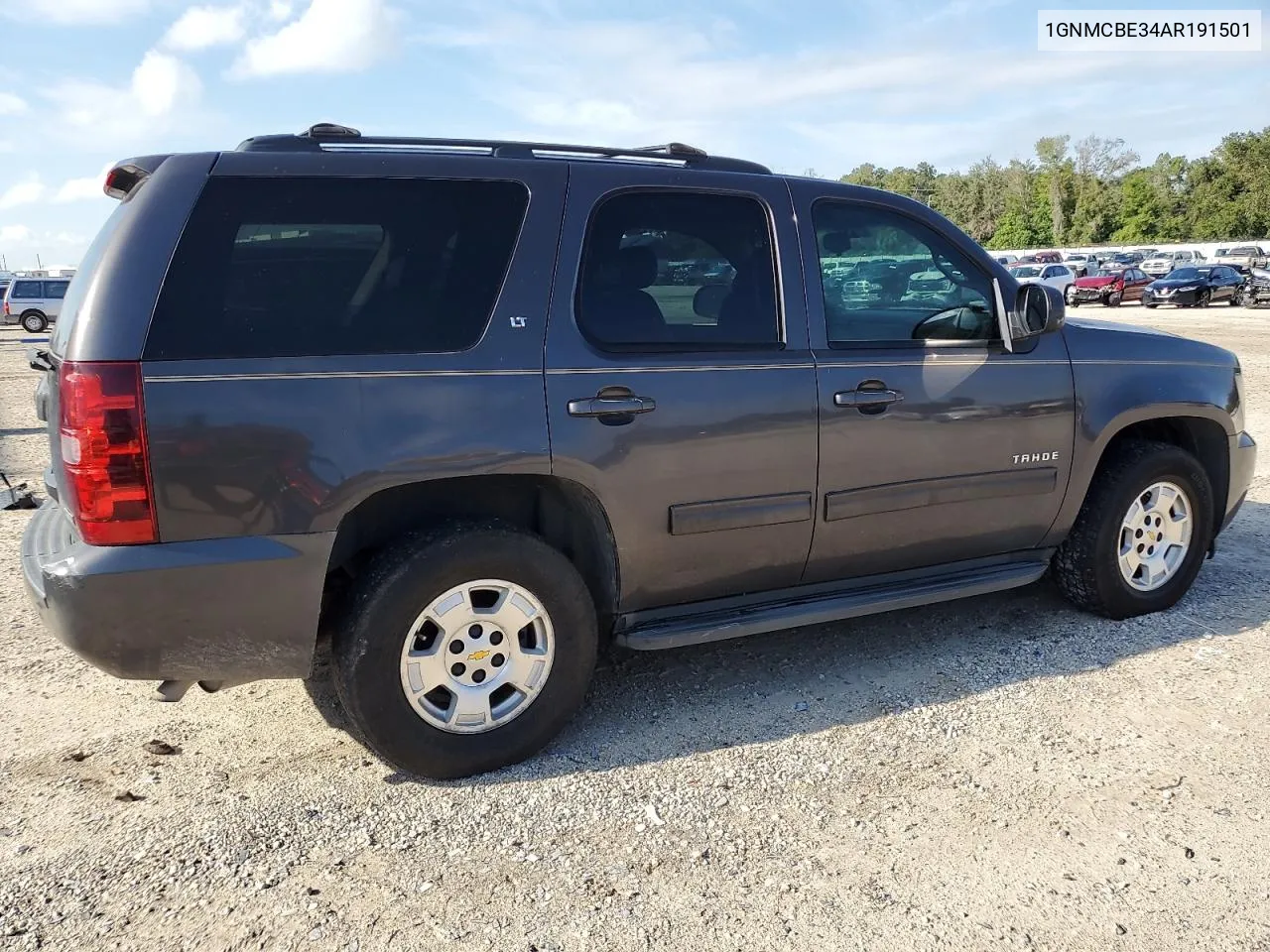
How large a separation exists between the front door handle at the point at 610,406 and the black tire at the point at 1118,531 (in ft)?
7.53

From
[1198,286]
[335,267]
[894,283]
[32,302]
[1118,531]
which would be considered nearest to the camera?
[335,267]

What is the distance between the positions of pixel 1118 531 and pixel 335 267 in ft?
11.4

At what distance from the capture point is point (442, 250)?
3143 mm

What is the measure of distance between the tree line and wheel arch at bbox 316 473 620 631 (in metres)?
72.7

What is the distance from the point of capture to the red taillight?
2674mm

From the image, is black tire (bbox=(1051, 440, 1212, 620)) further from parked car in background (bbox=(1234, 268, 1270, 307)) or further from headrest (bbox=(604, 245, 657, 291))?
parked car in background (bbox=(1234, 268, 1270, 307))

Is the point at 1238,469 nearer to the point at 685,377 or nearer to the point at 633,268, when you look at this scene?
the point at 685,377

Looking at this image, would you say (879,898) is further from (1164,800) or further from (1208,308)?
(1208,308)

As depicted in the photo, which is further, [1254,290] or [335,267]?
[1254,290]

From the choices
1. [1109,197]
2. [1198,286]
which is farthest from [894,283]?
[1109,197]

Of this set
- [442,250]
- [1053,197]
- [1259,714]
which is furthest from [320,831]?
[1053,197]

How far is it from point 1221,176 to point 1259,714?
8192cm

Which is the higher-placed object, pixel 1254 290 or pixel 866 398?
pixel 1254 290

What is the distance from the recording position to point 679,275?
3.52 metres
